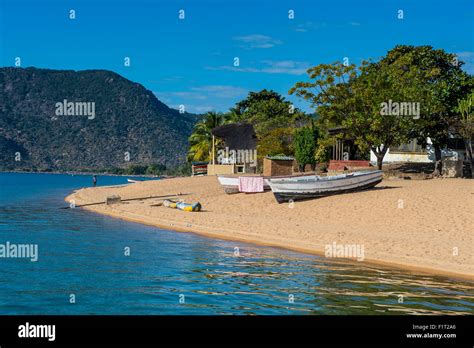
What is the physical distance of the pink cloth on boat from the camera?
35.4 m

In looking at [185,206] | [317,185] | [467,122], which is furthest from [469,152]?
[185,206]

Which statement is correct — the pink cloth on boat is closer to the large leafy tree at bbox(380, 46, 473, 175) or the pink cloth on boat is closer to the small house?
the small house

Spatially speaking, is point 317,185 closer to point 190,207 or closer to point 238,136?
point 190,207

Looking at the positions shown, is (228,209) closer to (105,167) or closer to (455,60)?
(455,60)

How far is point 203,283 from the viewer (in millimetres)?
15781

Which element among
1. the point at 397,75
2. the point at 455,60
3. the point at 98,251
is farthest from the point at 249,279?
the point at 455,60

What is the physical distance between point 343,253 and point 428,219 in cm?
630

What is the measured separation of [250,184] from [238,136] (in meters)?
21.0

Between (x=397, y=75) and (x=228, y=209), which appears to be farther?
(x=397, y=75)

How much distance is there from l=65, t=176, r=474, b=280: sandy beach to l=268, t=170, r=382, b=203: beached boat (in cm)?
53

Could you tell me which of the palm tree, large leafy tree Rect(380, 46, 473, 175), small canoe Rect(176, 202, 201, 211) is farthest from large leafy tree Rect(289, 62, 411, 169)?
the palm tree

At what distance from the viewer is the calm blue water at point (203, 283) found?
13.3 metres

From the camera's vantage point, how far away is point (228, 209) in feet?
107
